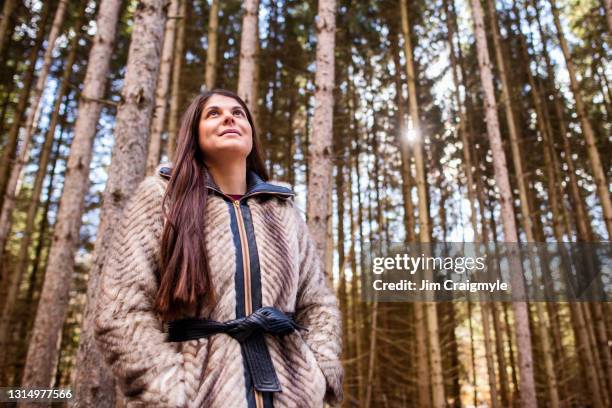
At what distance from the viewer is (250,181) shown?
2.02 metres

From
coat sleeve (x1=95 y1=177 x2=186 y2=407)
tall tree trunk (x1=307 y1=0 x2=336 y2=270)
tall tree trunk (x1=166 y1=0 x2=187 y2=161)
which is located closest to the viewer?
coat sleeve (x1=95 y1=177 x2=186 y2=407)

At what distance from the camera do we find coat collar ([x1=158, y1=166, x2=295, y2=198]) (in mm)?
1795

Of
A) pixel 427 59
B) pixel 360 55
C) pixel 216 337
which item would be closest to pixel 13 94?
pixel 360 55

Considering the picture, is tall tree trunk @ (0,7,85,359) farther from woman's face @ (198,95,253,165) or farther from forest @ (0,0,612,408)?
woman's face @ (198,95,253,165)

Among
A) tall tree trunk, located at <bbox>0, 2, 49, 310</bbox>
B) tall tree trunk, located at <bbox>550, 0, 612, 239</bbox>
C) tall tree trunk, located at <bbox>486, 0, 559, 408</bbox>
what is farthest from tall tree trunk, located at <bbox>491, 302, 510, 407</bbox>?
tall tree trunk, located at <bbox>0, 2, 49, 310</bbox>

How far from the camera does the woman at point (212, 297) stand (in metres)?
1.40

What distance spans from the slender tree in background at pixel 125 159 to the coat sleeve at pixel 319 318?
170 centimetres

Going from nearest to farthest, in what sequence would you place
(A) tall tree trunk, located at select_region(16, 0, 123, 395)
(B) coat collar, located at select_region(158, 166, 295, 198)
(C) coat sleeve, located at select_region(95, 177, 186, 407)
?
(C) coat sleeve, located at select_region(95, 177, 186, 407)
(B) coat collar, located at select_region(158, 166, 295, 198)
(A) tall tree trunk, located at select_region(16, 0, 123, 395)

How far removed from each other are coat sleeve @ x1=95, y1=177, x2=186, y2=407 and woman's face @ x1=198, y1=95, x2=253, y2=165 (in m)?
0.36

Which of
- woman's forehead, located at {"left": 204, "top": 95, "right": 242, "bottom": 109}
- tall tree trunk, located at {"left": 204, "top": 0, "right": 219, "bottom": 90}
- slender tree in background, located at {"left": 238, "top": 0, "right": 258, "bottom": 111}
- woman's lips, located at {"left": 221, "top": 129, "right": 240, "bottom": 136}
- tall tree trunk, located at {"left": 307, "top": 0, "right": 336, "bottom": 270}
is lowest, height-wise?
woman's lips, located at {"left": 221, "top": 129, "right": 240, "bottom": 136}

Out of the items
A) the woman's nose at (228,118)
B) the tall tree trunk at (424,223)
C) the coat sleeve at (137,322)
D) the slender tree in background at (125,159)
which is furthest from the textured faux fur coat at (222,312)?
the tall tree trunk at (424,223)

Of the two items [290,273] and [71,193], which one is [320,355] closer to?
[290,273]

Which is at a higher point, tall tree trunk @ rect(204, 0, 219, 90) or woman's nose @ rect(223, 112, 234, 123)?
tall tree trunk @ rect(204, 0, 219, 90)

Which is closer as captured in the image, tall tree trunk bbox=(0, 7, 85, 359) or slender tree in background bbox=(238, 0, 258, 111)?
slender tree in background bbox=(238, 0, 258, 111)
